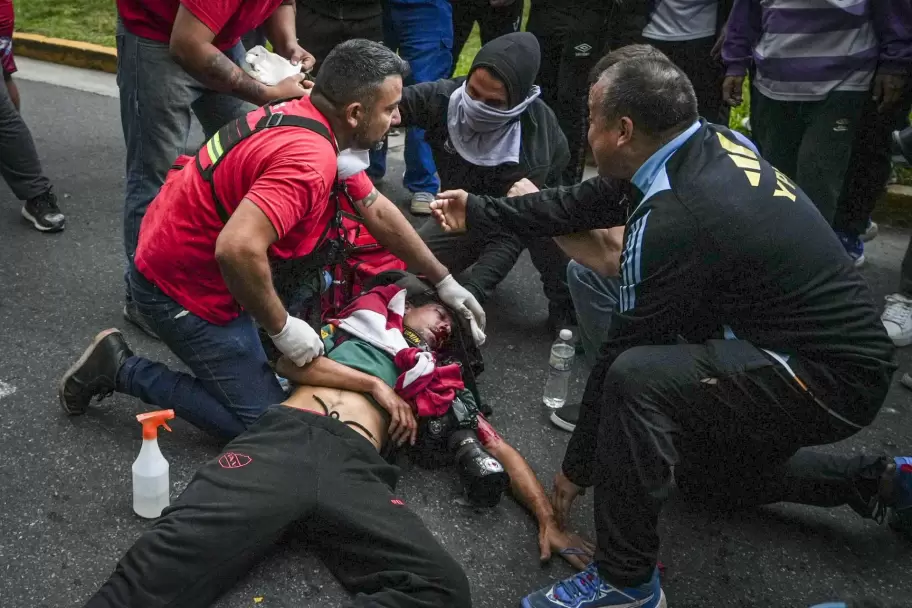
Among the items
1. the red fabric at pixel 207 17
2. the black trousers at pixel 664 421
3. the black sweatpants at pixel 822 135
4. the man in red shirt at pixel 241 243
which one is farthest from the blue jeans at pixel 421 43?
the black trousers at pixel 664 421

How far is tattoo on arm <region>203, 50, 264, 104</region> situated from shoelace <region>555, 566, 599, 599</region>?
214cm

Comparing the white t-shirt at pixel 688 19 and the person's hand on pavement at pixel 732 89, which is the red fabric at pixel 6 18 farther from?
the person's hand on pavement at pixel 732 89

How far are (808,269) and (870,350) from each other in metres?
0.28

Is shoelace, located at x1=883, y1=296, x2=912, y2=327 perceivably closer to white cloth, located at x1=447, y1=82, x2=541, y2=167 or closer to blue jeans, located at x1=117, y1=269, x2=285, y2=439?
white cloth, located at x1=447, y1=82, x2=541, y2=167

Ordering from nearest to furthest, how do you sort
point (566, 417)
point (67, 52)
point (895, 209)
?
point (566, 417) < point (895, 209) < point (67, 52)

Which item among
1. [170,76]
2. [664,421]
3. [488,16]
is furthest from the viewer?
[488,16]

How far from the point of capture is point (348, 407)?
287cm

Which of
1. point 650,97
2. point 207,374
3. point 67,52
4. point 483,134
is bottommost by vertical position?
point 67,52

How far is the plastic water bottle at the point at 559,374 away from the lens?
361 centimetres

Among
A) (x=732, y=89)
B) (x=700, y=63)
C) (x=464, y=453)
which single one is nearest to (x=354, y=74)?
(x=464, y=453)

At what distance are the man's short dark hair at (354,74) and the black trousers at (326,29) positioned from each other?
2.05 metres

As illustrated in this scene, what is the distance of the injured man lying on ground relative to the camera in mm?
2342

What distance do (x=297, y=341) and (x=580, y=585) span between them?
1.12 m

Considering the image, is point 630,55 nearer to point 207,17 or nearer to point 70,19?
point 207,17
